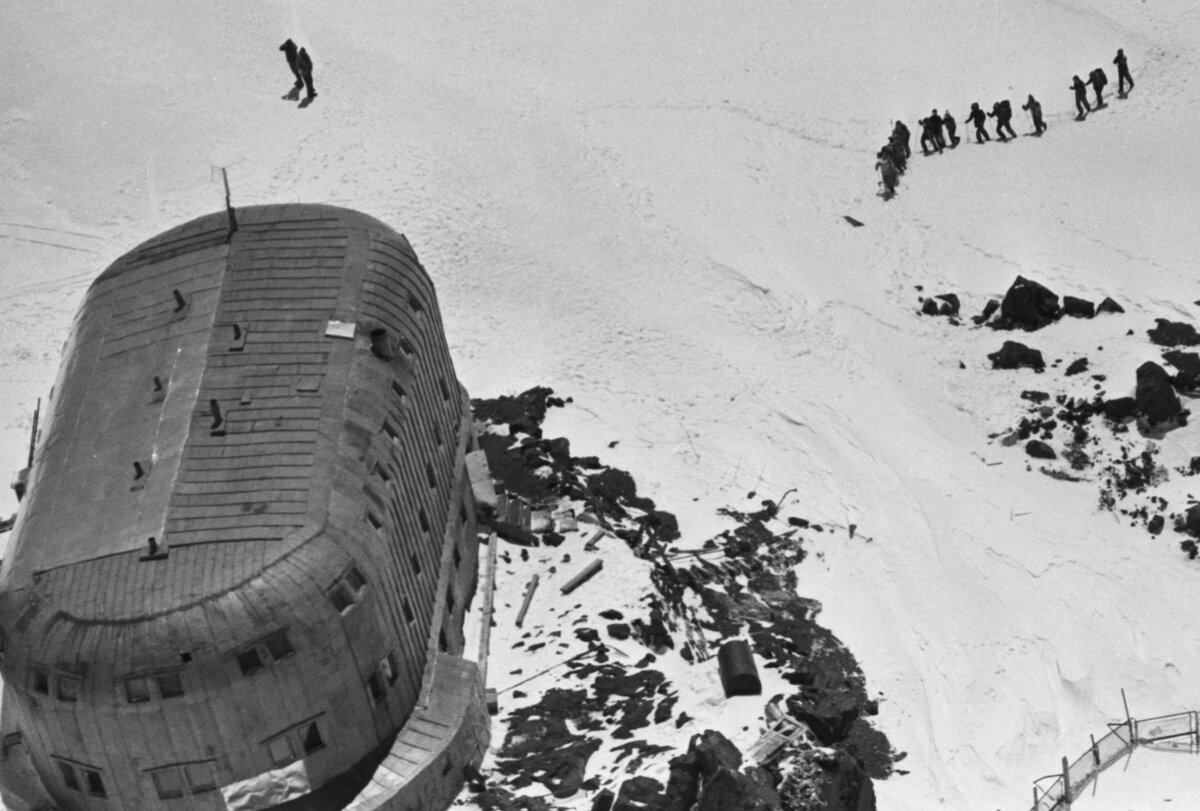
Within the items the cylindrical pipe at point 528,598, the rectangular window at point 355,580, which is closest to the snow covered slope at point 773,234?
the cylindrical pipe at point 528,598

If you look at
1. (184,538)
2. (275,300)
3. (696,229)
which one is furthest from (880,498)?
(184,538)

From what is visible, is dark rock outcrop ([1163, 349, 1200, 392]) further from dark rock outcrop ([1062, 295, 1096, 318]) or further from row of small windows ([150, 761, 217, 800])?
row of small windows ([150, 761, 217, 800])

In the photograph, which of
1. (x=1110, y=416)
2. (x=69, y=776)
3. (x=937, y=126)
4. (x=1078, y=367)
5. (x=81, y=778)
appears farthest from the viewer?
(x=937, y=126)

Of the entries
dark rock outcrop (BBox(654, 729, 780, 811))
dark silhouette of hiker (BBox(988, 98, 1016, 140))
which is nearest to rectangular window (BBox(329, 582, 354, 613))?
dark rock outcrop (BBox(654, 729, 780, 811))

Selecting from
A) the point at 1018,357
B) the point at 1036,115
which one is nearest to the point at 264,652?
the point at 1018,357

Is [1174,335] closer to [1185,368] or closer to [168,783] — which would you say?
[1185,368]

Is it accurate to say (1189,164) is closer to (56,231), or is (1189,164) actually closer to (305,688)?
(56,231)
